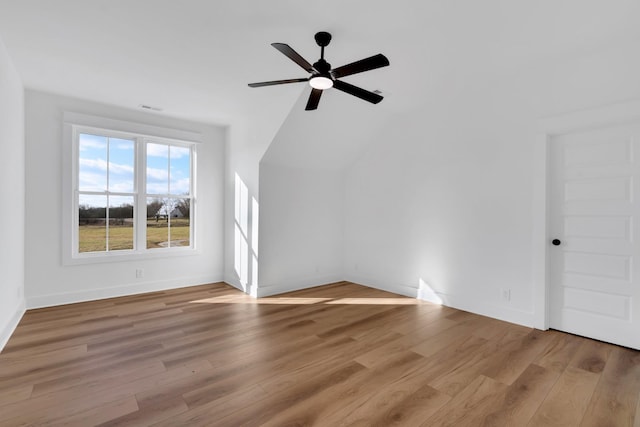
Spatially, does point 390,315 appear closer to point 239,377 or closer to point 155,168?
point 239,377

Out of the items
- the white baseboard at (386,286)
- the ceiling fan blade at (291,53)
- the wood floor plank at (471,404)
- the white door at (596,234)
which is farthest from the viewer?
the white baseboard at (386,286)

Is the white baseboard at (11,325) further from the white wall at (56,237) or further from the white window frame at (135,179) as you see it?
the white window frame at (135,179)

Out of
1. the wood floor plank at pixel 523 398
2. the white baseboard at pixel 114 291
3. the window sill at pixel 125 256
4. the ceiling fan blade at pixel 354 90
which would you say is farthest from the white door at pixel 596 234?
the window sill at pixel 125 256

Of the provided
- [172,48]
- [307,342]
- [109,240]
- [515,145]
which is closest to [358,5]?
[172,48]

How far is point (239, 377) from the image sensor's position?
2.37 metres

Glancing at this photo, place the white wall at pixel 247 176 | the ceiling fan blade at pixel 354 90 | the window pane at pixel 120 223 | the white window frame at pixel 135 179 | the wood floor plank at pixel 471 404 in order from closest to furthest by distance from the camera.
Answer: the wood floor plank at pixel 471 404, the ceiling fan blade at pixel 354 90, the white window frame at pixel 135 179, the white wall at pixel 247 176, the window pane at pixel 120 223

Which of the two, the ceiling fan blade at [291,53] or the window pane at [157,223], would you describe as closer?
the ceiling fan blade at [291,53]

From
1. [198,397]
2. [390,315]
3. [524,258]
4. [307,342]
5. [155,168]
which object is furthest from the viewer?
[155,168]

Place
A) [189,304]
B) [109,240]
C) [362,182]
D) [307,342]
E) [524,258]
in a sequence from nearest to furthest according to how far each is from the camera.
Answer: [307,342] < [524,258] < [189,304] < [109,240] < [362,182]

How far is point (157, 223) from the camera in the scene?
4871mm

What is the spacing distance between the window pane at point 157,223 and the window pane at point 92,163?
669 mm

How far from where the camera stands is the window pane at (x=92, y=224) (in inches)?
168

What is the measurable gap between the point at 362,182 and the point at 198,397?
3.98 meters

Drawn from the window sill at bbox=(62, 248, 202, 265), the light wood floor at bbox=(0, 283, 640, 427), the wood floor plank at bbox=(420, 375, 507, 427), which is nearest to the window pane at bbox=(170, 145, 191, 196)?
the window sill at bbox=(62, 248, 202, 265)
